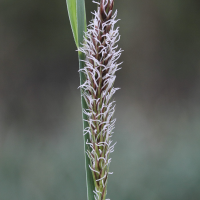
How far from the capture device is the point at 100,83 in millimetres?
336

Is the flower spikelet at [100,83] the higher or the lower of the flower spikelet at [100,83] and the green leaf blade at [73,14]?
the lower

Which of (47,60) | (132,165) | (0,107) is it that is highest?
(47,60)

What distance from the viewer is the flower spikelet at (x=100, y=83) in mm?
325

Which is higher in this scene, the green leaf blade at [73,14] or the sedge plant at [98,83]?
the green leaf blade at [73,14]

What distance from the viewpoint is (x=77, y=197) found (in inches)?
53.1

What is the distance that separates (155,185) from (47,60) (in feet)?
3.29

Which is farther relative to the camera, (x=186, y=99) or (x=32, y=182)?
(x=186, y=99)

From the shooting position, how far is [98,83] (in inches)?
13.2

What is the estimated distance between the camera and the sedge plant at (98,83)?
0.33 meters

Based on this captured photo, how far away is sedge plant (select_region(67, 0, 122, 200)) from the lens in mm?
325

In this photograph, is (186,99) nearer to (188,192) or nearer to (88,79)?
(188,192)

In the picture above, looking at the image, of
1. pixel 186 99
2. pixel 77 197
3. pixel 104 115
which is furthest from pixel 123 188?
pixel 104 115

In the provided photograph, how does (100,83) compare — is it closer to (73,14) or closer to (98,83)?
(98,83)

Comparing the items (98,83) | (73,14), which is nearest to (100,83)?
(98,83)
